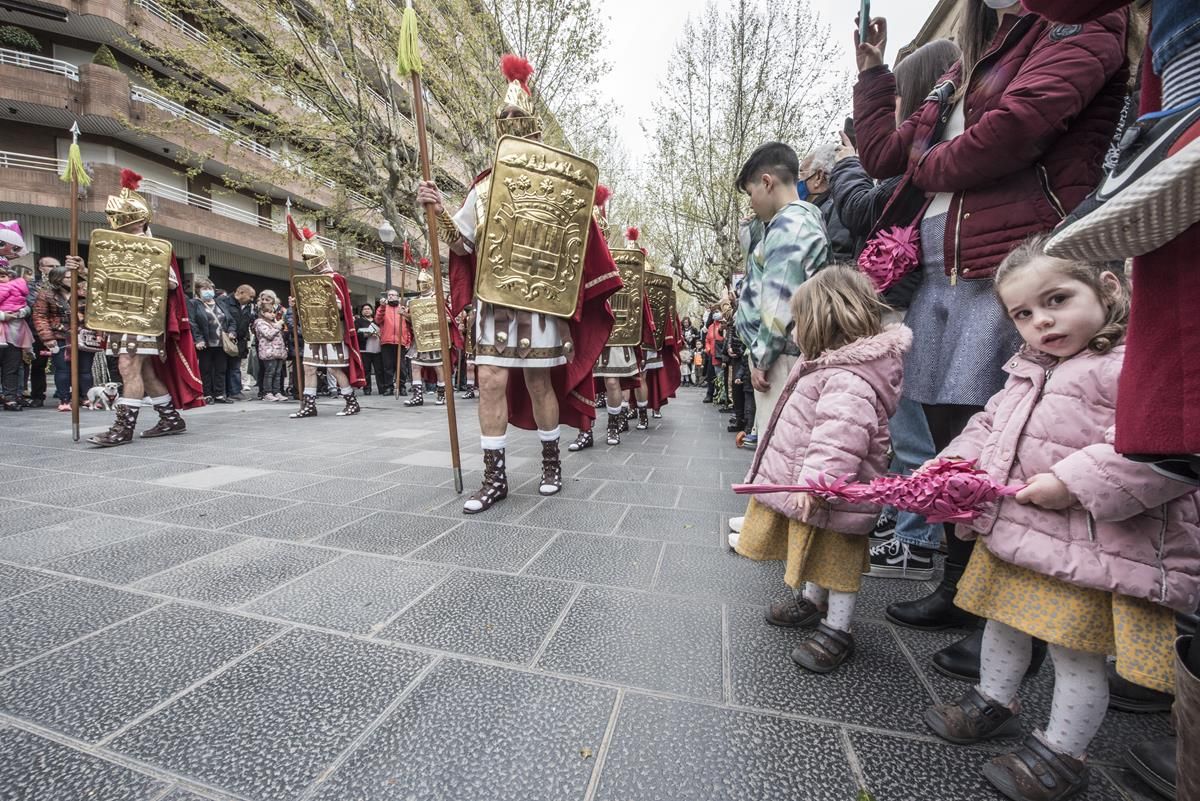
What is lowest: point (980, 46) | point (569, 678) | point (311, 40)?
point (569, 678)

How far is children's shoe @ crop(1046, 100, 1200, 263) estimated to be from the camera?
0.59 metres

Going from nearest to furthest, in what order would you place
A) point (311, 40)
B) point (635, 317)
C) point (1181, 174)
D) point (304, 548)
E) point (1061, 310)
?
1. point (1181, 174)
2. point (1061, 310)
3. point (304, 548)
4. point (635, 317)
5. point (311, 40)

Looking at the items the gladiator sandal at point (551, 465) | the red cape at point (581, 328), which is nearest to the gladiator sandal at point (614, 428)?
the red cape at point (581, 328)

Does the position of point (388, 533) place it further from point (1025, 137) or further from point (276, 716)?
point (1025, 137)

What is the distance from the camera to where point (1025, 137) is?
1.47 meters

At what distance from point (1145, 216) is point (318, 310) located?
25.3 ft

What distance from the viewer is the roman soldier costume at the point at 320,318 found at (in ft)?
22.4

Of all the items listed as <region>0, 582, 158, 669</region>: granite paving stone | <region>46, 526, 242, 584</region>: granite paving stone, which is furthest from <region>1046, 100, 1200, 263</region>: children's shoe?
<region>46, 526, 242, 584</region>: granite paving stone

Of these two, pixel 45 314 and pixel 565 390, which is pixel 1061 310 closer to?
pixel 565 390

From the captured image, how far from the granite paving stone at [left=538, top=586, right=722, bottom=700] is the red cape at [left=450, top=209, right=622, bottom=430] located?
5.94 feet

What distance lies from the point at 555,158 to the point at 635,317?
2.50m

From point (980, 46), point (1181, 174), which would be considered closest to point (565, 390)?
point (980, 46)

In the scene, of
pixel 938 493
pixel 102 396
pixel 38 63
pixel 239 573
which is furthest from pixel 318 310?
pixel 38 63

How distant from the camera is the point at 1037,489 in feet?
3.39
